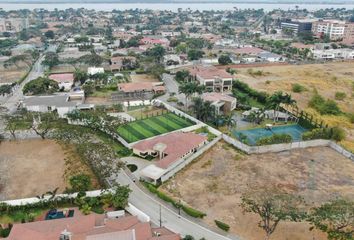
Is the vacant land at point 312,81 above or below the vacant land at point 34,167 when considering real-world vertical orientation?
above

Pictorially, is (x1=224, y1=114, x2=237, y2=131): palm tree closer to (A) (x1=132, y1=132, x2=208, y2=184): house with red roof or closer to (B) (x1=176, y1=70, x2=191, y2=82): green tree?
(A) (x1=132, y1=132, x2=208, y2=184): house with red roof

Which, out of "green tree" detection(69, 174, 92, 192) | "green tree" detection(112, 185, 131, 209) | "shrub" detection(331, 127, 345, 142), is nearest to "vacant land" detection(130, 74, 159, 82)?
"shrub" detection(331, 127, 345, 142)

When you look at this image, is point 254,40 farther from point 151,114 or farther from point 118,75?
point 151,114

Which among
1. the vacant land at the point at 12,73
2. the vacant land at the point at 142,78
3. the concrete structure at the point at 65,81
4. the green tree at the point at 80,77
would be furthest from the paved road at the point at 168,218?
the vacant land at the point at 12,73

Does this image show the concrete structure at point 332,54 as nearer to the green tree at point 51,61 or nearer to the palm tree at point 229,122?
the palm tree at point 229,122

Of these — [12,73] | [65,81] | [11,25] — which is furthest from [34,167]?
[11,25]

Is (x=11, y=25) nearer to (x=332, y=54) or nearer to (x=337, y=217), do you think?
(x=332, y=54)
